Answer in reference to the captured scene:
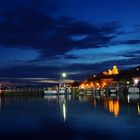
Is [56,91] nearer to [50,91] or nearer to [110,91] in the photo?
[50,91]

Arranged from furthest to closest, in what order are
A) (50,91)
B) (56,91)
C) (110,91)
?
(110,91), (56,91), (50,91)

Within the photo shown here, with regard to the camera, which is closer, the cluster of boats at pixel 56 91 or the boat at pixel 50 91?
the boat at pixel 50 91

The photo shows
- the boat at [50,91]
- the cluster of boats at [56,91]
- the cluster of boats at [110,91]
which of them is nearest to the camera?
the cluster of boats at [110,91]

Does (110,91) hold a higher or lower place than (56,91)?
lower

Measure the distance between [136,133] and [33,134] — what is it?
7309mm

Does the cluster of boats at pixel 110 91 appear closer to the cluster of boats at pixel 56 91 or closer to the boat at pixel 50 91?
the cluster of boats at pixel 56 91

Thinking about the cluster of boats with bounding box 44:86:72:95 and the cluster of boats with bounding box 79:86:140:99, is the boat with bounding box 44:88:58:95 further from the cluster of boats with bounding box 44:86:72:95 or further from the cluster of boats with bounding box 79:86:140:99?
the cluster of boats with bounding box 79:86:140:99

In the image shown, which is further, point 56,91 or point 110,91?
point 110,91

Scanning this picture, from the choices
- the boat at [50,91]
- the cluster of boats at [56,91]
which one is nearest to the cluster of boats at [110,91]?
the cluster of boats at [56,91]

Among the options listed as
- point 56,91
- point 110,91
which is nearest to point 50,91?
point 56,91

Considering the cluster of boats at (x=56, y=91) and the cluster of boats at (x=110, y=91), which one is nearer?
the cluster of boats at (x=110, y=91)

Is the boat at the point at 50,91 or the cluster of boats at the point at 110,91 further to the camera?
the boat at the point at 50,91

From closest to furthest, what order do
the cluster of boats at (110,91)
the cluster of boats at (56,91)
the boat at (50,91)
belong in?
1. the cluster of boats at (110,91)
2. the boat at (50,91)
3. the cluster of boats at (56,91)

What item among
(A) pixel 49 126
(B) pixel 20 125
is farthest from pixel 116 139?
(B) pixel 20 125
